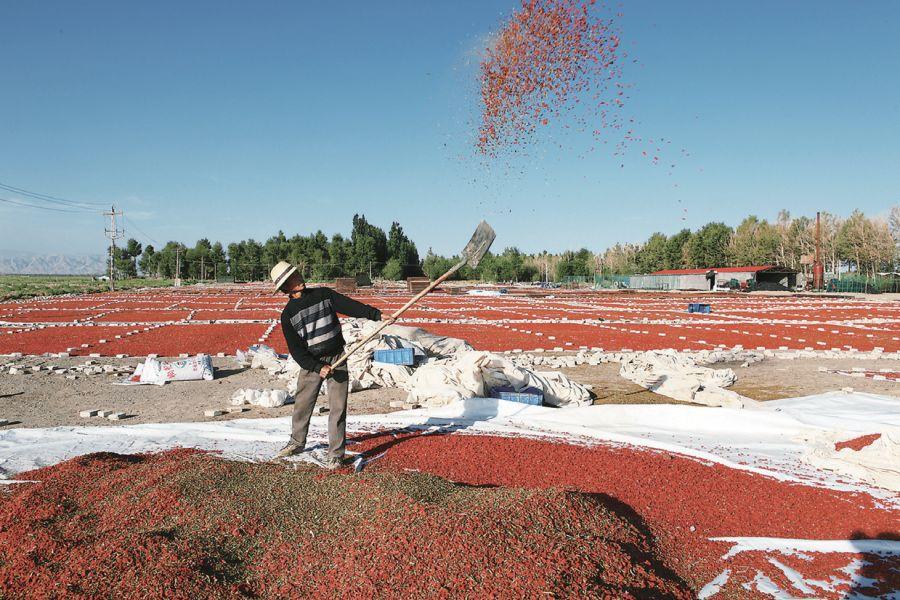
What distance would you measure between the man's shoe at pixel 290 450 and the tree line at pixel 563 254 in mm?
59674

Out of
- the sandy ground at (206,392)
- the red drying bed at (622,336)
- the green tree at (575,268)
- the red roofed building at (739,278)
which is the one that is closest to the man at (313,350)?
the sandy ground at (206,392)

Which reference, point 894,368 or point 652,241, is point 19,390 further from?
point 652,241

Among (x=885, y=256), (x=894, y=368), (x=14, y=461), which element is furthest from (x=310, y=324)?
(x=885, y=256)

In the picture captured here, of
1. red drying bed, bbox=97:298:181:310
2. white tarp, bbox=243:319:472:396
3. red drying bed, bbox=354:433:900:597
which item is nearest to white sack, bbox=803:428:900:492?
red drying bed, bbox=354:433:900:597

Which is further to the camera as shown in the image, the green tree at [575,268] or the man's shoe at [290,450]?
the green tree at [575,268]

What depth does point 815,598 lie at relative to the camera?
2.63 m

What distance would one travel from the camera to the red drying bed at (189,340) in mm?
12695

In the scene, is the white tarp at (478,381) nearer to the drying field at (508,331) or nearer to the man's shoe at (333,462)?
the man's shoe at (333,462)

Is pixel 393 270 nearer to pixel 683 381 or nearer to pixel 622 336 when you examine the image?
pixel 622 336

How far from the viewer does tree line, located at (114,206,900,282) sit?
59.7 meters

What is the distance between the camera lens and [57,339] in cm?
1464

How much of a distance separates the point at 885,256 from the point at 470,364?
6472 cm

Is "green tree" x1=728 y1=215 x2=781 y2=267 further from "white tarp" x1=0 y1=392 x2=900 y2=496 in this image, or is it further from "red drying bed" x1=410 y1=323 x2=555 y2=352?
"white tarp" x1=0 y1=392 x2=900 y2=496

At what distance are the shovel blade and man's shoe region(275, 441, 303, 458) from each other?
2.15 meters
